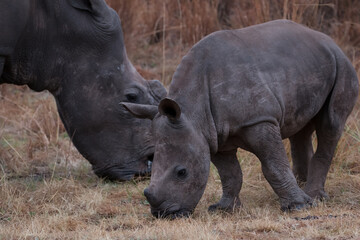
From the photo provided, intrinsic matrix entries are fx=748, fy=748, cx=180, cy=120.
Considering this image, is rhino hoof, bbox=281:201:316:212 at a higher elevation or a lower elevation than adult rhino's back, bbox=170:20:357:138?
lower

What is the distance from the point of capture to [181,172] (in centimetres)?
473

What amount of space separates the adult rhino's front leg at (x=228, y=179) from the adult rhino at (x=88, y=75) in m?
1.27

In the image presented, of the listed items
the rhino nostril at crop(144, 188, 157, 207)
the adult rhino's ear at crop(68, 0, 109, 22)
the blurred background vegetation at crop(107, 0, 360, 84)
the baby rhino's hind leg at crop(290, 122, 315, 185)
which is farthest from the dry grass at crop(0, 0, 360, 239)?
the adult rhino's ear at crop(68, 0, 109, 22)

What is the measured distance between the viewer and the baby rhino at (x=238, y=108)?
4.74 m

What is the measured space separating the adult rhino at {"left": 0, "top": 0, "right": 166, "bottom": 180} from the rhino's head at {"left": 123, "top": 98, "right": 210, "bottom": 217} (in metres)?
1.42

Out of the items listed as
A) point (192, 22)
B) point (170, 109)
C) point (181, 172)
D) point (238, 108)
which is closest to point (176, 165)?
point (181, 172)

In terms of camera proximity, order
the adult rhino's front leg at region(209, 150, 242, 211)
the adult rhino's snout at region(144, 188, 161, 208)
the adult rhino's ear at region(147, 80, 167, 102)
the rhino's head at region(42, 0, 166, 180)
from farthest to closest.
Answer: the adult rhino's ear at region(147, 80, 167, 102)
the rhino's head at region(42, 0, 166, 180)
the adult rhino's front leg at region(209, 150, 242, 211)
the adult rhino's snout at region(144, 188, 161, 208)

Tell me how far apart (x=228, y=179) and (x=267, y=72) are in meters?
0.82

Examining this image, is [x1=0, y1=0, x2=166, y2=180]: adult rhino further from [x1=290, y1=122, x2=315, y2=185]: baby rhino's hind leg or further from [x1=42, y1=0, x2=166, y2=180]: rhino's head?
[x1=290, y1=122, x2=315, y2=185]: baby rhino's hind leg

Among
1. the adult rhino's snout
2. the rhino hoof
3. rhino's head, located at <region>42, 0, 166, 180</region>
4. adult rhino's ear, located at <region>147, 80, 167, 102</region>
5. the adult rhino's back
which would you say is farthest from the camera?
adult rhino's ear, located at <region>147, 80, 167, 102</region>

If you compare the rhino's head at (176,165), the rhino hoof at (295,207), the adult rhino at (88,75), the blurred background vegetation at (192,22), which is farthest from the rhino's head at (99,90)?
the blurred background vegetation at (192,22)

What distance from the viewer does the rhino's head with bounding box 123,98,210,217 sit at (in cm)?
472

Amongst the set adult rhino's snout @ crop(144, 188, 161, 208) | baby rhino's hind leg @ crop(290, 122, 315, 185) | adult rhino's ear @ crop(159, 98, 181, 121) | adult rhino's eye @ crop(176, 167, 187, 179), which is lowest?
baby rhino's hind leg @ crop(290, 122, 315, 185)

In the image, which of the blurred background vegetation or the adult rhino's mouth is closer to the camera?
the adult rhino's mouth
